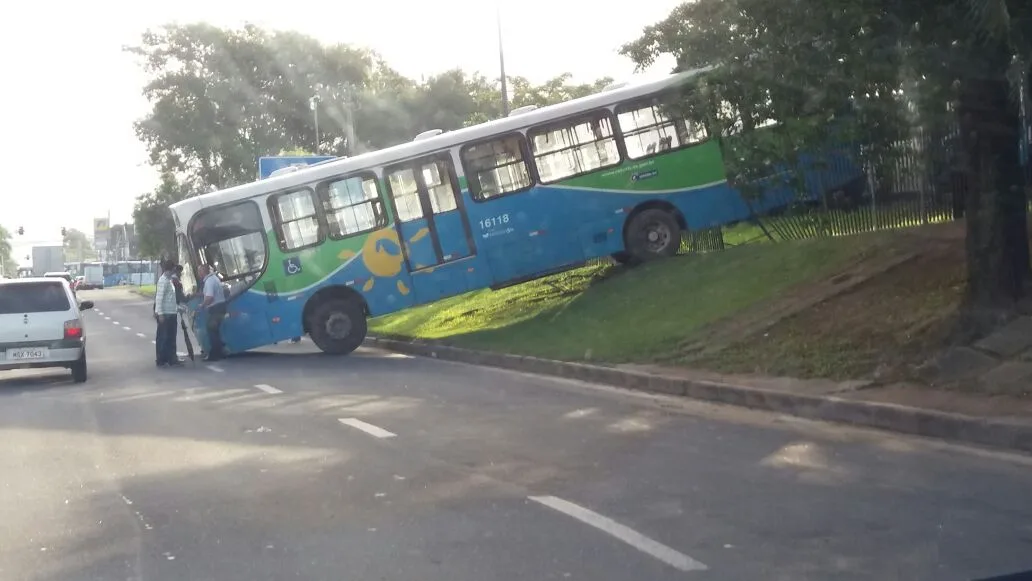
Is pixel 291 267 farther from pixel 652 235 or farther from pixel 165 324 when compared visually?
pixel 652 235

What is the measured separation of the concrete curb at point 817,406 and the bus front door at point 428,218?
3819 millimetres

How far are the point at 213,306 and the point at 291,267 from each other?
4.92 feet

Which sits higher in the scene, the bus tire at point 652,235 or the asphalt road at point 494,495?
the bus tire at point 652,235

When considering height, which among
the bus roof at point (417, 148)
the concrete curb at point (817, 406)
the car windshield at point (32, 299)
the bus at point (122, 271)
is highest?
the bus at point (122, 271)

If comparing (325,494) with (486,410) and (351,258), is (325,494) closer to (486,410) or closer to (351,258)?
(486,410)

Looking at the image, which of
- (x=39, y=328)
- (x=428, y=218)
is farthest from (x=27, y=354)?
(x=428, y=218)

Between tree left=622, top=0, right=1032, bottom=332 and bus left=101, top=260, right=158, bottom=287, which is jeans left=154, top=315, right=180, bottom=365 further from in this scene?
bus left=101, top=260, right=158, bottom=287

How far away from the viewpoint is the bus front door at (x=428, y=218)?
22.8 metres

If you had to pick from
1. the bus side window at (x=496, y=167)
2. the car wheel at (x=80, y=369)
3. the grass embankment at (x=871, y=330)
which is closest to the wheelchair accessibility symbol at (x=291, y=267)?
the bus side window at (x=496, y=167)

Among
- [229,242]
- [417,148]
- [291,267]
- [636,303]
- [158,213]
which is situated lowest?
[636,303]

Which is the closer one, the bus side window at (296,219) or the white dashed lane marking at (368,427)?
the white dashed lane marking at (368,427)

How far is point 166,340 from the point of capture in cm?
2223

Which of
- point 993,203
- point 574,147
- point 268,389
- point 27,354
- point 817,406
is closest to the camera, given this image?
point 817,406

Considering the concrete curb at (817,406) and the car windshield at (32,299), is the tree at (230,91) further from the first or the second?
the concrete curb at (817,406)
